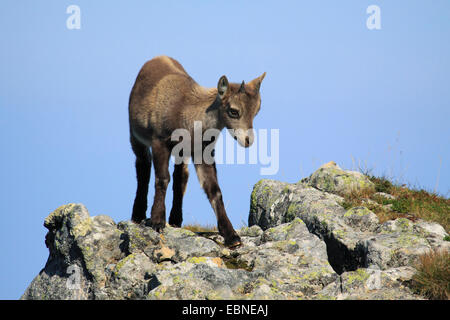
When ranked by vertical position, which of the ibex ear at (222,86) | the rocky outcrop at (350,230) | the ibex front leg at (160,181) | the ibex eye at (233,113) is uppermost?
the ibex ear at (222,86)

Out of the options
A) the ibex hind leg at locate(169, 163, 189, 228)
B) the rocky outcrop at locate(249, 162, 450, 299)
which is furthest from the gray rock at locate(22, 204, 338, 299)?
the ibex hind leg at locate(169, 163, 189, 228)

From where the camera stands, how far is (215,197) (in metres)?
11.5

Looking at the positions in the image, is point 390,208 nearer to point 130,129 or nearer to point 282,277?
point 282,277

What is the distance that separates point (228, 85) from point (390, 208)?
5496mm

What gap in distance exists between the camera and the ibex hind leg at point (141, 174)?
13.6 metres

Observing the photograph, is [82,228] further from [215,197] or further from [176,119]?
[176,119]

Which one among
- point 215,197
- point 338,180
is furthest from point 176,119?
point 338,180

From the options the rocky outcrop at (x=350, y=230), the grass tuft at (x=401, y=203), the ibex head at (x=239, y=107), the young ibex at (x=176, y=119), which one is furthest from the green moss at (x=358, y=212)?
the ibex head at (x=239, y=107)

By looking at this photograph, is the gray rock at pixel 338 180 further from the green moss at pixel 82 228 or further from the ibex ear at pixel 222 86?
the green moss at pixel 82 228

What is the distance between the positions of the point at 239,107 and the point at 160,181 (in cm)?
234

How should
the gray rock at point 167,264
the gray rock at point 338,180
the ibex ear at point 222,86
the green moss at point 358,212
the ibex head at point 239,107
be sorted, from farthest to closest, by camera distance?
the gray rock at point 338,180 → the green moss at point 358,212 → the ibex ear at point 222,86 → the ibex head at point 239,107 → the gray rock at point 167,264

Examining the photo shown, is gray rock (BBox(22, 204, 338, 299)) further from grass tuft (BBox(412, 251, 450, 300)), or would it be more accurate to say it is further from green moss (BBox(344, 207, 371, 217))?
green moss (BBox(344, 207, 371, 217))
